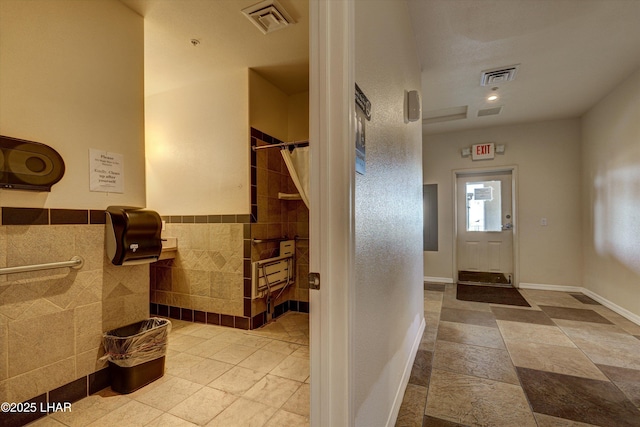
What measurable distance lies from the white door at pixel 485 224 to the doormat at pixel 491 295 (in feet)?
1.47

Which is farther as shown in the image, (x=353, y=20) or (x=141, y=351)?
(x=141, y=351)

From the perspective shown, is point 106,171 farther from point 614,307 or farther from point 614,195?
point 614,307

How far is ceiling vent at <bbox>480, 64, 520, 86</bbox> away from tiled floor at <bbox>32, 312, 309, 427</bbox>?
3310 mm

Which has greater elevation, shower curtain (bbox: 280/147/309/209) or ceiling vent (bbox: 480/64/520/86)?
ceiling vent (bbox: 480/64/520/86)

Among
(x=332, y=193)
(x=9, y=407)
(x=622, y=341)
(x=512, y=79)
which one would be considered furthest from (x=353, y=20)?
(x=622, y=341)

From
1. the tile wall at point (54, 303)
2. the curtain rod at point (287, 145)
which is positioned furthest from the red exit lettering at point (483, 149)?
the tile wall at point (54, 303)

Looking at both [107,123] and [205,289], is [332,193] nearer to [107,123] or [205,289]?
[107,123]

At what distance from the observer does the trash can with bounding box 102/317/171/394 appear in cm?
178

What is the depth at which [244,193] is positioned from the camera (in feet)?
9.37

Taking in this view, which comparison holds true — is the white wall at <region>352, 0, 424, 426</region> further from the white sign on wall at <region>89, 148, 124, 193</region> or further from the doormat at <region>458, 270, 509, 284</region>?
the doormat at <region>458, 270, 509, 284</region>

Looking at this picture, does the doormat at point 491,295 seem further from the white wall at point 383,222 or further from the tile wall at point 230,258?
the tile wall at point 230,258

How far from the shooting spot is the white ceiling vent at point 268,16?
2010 millimetres

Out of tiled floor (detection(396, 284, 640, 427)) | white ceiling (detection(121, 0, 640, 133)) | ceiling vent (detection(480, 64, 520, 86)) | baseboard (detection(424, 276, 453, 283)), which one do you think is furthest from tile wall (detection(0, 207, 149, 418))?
baseboard (detection(424, 276, 453, 283))

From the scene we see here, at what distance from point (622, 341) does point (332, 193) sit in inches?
130
